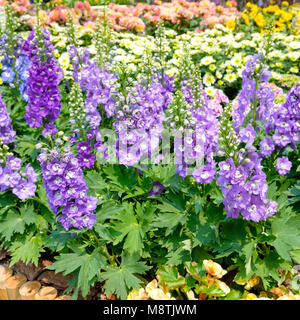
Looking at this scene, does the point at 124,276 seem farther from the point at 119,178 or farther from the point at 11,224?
the point at 11,224

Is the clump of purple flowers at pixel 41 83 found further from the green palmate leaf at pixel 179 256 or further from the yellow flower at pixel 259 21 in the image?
the yellow flower at pixel 259 21

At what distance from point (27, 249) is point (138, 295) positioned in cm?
104

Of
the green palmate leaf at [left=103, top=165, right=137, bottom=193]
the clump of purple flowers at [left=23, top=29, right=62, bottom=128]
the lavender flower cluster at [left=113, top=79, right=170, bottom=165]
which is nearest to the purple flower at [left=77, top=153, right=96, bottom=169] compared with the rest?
the green palmate leaf at [left=103, top=165, right=137, bottom=193]

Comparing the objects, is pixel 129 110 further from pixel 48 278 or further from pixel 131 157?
pixel 48 278

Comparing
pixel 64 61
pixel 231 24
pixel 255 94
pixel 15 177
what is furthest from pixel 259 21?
pixel 15 177

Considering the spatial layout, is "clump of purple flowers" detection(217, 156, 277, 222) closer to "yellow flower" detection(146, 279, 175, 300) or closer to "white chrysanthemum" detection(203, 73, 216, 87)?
"yellow flower" detection(146, 279, 175, 300)

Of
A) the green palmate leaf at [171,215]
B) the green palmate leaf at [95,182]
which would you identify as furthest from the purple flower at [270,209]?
the green palmate leaf at [95,182]

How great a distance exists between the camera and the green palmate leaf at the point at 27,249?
320cm

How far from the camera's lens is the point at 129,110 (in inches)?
121

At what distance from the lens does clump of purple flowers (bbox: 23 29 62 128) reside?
372 cm

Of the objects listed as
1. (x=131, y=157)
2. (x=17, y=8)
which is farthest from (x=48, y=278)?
(x=17, y=8)

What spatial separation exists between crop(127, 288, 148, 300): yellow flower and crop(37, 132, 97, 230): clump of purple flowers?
2.06 feet

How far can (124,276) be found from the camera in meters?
2.96
